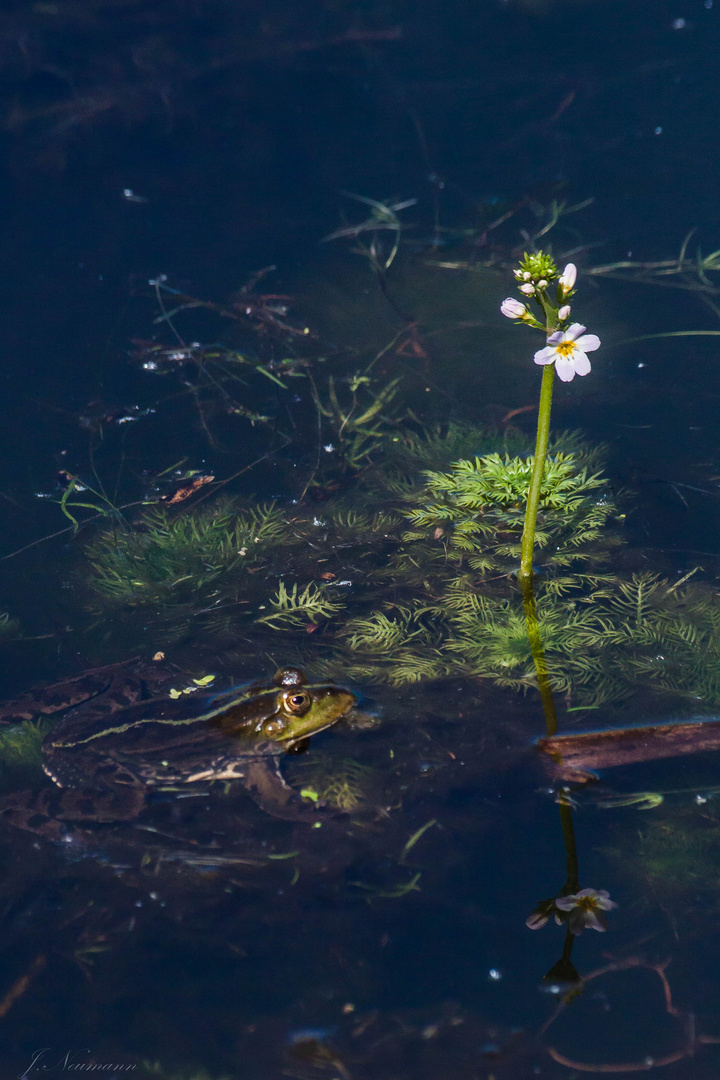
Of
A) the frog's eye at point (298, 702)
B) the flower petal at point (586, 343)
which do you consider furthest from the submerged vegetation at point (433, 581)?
the flower petal at point (586, 343)

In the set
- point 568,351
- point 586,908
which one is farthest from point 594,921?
point 568,351

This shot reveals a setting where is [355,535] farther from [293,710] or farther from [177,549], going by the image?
[293,710]

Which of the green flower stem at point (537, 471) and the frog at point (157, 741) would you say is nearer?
the green flower stem at point (537, 471)

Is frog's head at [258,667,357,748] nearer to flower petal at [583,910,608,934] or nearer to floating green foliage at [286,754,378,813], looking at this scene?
floating green foliage at [286,754,378,813]

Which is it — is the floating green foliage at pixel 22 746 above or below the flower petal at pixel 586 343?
below

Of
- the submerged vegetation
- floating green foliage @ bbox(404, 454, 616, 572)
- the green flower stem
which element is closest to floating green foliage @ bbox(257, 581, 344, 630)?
the submerged vegetation

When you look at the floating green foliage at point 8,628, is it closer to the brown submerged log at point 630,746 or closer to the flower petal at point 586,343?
the brown submerged log at point 630,746
